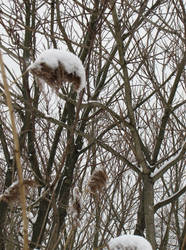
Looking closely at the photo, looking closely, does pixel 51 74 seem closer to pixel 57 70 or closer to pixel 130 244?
pixel 57 70

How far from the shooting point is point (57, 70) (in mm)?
779

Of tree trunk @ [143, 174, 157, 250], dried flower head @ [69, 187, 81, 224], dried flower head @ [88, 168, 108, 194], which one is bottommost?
dried flower head @ [69, 187, 81, 224]

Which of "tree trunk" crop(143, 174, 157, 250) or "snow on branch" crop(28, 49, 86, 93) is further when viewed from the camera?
"tree trunk" crop(143, 174, 157, 250)

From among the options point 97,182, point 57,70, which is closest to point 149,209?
point 97,182

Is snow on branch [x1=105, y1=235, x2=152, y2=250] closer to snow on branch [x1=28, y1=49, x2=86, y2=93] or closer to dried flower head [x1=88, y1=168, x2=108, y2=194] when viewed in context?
dried flower head [x1=88, y1=168, x2=108, y2=194]

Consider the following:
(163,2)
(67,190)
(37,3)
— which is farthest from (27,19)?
(67,190)

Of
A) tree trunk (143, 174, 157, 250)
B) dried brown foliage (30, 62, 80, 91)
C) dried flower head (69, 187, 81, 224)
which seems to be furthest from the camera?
tree trunk (143, 174, 157, 250)

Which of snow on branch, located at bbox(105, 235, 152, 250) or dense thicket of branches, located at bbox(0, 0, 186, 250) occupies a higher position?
dense thicket of branches, located at bbox(0, 0, 186, 250)

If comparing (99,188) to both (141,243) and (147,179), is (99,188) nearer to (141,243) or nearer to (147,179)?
(141,243)

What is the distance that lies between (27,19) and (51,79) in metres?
2.61

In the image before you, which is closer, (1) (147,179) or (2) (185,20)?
(2) (185,20)

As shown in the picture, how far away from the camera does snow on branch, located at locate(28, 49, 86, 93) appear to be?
0.78m

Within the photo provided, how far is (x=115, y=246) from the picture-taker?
0.89 metres

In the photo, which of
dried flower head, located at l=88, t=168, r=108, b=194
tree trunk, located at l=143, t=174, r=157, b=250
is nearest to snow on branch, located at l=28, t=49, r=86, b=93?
dried flower head, located at l=88, t=168, r=108, b=194
